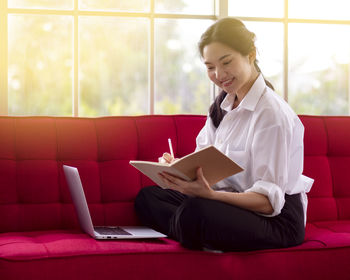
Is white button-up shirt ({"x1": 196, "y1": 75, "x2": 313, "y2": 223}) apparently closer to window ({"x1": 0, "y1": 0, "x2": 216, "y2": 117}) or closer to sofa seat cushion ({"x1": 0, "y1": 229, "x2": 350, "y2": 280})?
sofa seat cushion ({"x1": 0, "y1": 229, "x2": 350, "y2": 280})

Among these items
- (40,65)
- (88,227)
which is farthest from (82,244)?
(40,65)

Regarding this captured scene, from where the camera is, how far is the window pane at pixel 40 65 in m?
3.20

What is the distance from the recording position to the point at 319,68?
3.60 m

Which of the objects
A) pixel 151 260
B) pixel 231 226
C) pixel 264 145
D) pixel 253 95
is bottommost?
pixel 151 260

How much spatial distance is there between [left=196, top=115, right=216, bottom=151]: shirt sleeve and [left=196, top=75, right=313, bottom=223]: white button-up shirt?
3.3 inches

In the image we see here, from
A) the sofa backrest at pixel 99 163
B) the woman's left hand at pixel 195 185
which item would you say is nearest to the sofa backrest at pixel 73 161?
the sofa backrest at pixel 99 163

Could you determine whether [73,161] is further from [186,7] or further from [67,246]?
[186,7]

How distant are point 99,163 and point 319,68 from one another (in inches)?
62.6

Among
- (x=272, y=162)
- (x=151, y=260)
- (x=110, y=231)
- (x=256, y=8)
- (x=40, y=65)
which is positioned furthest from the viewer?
(x=256, y=8)

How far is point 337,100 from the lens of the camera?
3619 millimetres

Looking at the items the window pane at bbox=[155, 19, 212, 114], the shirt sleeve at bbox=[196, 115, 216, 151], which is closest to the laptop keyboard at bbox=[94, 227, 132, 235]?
the shirt sleeve at bbox=[196, 115, 216, 151]

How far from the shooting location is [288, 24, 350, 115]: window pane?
140 inches

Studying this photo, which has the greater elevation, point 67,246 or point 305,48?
point 305,48

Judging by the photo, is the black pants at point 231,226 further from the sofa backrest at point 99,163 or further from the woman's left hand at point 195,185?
the sofa backrest at point 99,163
